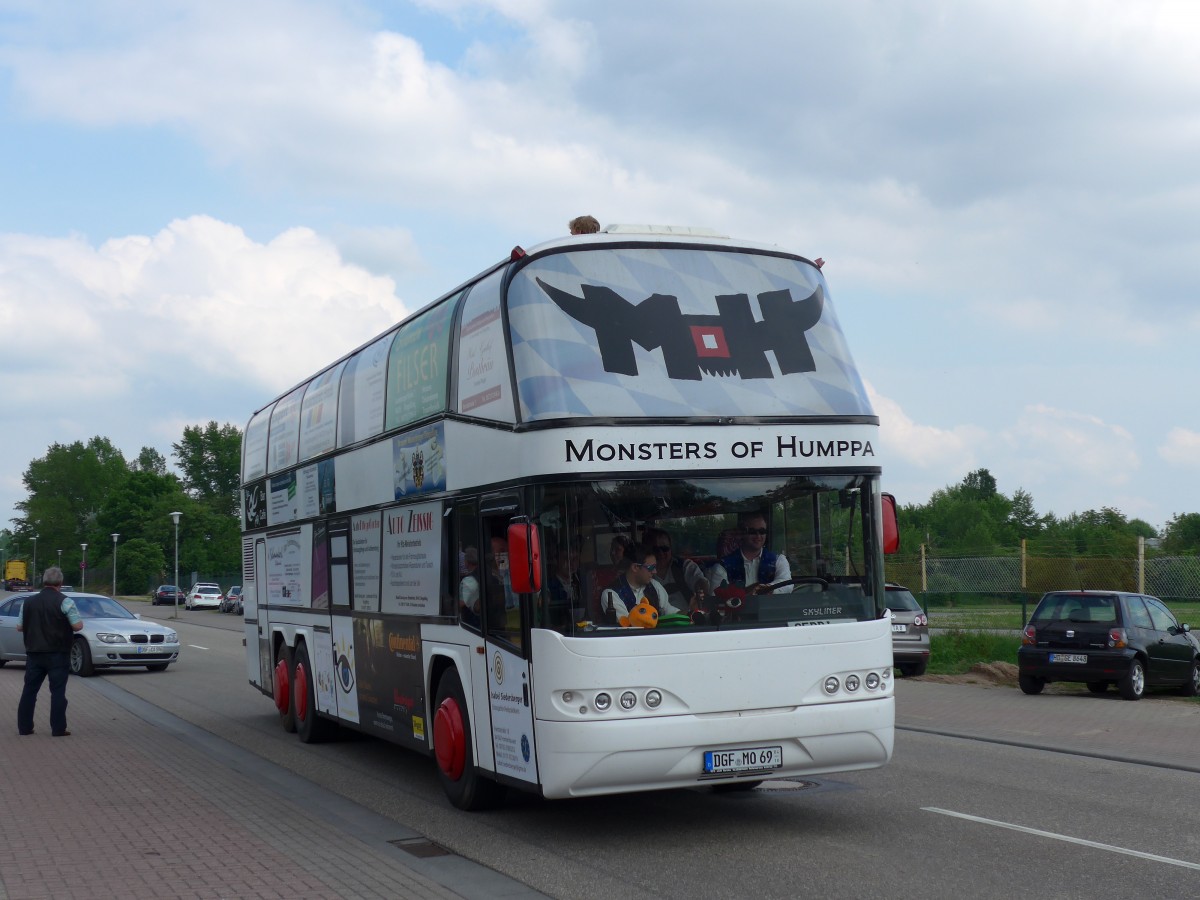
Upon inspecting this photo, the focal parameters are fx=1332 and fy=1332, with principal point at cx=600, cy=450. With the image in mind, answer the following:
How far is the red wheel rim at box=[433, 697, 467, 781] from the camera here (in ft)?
31.2

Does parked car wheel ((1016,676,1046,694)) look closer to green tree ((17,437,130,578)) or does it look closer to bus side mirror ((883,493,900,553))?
bus side mirror ((883,493,900,553))

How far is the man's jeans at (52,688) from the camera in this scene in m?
14.5

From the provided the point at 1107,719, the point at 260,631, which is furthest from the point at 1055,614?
the point at 260,631

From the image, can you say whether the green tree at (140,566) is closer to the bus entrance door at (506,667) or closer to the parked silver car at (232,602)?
the parked silver car at (232,602)

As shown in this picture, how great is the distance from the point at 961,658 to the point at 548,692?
1790 centimetres

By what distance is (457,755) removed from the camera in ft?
31.3

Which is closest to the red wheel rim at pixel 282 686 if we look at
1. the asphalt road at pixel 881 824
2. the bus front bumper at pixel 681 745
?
the asphalt road at pixel 881 824

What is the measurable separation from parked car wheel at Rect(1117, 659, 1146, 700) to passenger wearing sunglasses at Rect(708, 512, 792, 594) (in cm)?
1169

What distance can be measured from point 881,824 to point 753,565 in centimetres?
204

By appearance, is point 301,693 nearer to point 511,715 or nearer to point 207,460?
point 511,715

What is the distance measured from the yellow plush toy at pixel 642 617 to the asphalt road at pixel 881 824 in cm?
138

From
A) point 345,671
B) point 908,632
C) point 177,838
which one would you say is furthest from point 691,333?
point 908,632

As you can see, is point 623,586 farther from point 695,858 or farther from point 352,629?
point 352,629

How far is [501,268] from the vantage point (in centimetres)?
912
